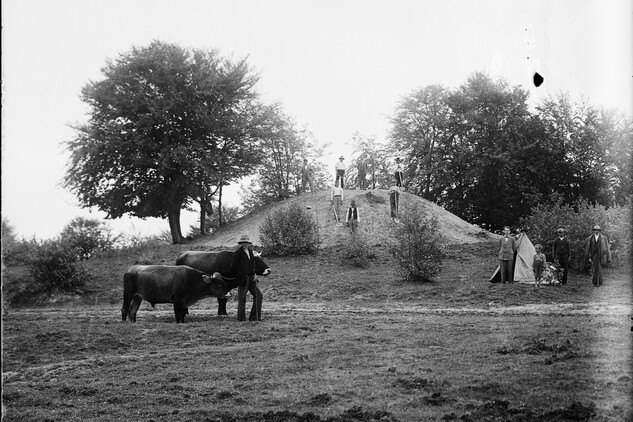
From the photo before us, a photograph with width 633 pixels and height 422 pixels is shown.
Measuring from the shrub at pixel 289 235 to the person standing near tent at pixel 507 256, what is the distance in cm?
1036

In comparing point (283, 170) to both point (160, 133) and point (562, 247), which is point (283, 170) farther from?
point (562, 247)

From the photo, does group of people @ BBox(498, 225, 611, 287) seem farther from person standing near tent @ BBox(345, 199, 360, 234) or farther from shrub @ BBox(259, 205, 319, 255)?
person standing near tent @ BBox(345, 199, 360, 234)

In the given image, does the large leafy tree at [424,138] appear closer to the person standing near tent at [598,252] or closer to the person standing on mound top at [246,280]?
the person standing near tent at [598,252]

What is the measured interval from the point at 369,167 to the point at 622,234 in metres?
22.8

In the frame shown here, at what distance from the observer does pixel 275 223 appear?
31.9m

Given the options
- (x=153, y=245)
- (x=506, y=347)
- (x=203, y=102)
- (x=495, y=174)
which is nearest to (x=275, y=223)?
(x=153, y=245)

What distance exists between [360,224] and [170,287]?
742 inches

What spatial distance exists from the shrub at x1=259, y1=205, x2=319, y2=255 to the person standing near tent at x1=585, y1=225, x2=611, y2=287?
42.4 feet

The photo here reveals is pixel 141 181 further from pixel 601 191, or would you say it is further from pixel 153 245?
pixel 601 191

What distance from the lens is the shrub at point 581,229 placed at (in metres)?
26.2

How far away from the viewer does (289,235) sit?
31.2m

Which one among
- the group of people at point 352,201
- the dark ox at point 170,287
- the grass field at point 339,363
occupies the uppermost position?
the group of people at point 352,201

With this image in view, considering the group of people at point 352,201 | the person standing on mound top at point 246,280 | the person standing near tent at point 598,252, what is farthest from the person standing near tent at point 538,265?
the group of people at point 352,201

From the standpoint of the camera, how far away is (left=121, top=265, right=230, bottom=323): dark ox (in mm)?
17359
